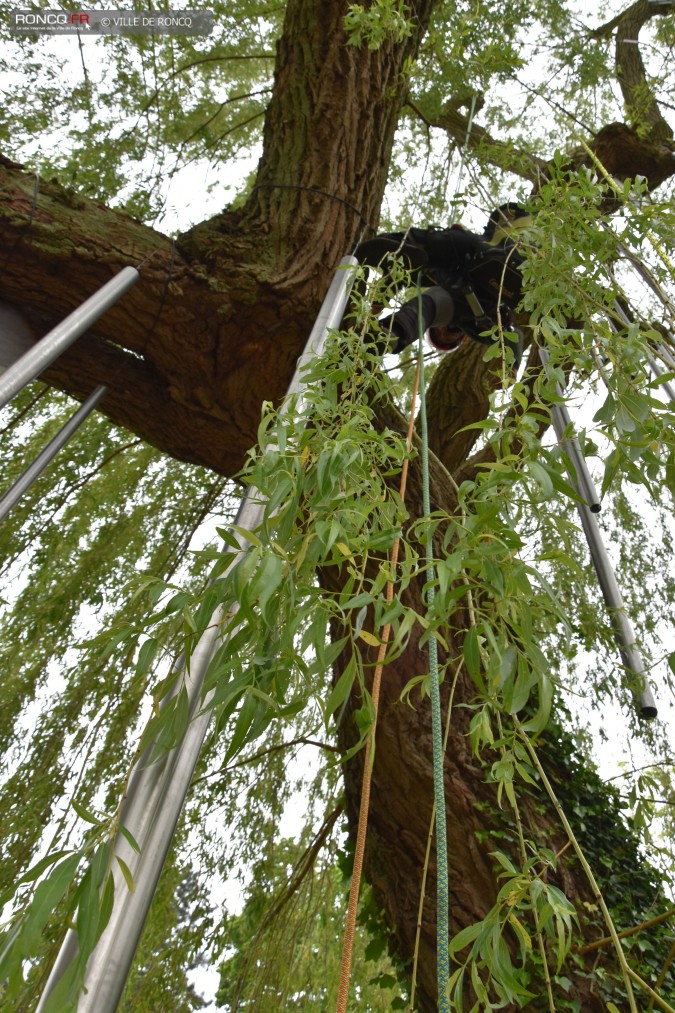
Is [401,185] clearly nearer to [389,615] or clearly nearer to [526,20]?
[526,20]

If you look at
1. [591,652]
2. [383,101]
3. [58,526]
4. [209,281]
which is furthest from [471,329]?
[58,526]

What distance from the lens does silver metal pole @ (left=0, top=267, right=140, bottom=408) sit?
1038 mm

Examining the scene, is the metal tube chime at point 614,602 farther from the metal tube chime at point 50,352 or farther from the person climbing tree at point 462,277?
the metal tube chime at point 50,352

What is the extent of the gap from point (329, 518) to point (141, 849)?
1.03 feet

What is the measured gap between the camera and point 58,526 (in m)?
2.27

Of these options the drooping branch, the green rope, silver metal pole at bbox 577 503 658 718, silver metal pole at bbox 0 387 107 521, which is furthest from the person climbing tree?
the drooping branch

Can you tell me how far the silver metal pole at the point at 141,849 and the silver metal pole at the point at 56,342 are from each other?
0.53 m

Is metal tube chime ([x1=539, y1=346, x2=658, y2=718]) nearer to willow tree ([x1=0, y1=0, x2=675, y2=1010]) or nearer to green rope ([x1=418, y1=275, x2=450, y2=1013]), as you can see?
willow tree ([x1=0, y1=0, x2=675, y2=1010])

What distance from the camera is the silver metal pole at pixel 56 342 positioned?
1038 millimetres

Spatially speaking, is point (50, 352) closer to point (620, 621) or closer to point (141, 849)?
point (141, 849)

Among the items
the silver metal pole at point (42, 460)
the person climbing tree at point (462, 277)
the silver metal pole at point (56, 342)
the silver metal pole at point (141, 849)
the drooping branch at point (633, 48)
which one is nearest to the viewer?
the silver metal pole at point (141, 849)

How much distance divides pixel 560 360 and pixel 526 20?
2.88 metres

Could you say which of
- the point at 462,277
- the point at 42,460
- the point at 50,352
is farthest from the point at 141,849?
the point at 462,277

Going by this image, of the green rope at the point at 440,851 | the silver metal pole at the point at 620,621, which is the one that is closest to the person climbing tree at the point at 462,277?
the silver metal pole at the point at 620,621
